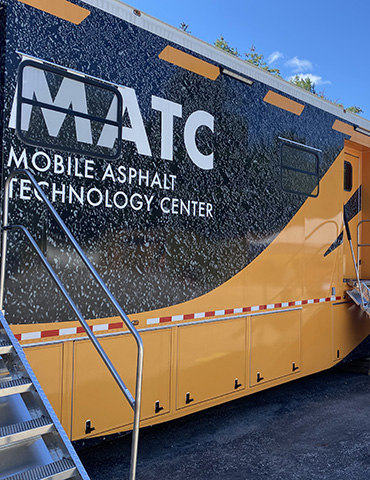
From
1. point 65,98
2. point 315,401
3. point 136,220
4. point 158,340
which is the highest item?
A: point 65,98

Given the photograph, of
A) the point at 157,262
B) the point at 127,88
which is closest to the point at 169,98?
the point at 127,88

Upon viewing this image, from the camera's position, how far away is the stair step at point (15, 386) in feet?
7.31

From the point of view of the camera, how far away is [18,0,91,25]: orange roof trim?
2836mm

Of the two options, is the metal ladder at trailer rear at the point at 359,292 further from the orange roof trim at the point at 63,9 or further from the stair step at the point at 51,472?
the stair step at the point at 51,472

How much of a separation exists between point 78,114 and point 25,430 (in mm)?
1801

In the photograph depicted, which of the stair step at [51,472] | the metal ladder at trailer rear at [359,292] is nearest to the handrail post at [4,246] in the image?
the stair step at [51,472]

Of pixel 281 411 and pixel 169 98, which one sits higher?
pixel 169 98

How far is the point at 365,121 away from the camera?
5949 millimetres

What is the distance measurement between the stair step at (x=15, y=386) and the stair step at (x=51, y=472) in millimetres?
400

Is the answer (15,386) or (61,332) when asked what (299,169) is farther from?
(15,386)

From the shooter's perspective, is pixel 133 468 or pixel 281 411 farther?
pixel 281 411

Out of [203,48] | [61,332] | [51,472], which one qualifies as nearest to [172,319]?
[61,332]

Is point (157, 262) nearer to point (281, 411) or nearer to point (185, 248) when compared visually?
point (185, 248)

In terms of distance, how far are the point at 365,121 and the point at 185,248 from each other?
3536mm
